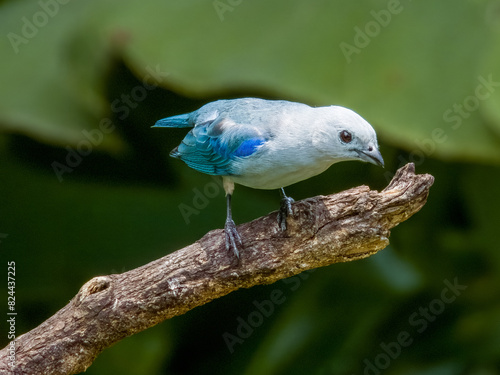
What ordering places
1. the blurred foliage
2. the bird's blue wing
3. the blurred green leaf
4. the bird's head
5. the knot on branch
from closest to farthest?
the bird's head → the knot on branch → the bird's blue wing → the blurred green leaf → the blurred foliage

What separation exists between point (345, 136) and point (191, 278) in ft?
3.32

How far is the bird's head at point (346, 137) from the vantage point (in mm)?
3191

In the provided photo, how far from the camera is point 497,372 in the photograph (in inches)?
216

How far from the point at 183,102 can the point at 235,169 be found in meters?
2.24

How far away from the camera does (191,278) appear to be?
132 inches

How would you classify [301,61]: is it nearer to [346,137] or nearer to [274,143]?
[274,143]

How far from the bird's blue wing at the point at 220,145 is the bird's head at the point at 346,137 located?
0.34 meters

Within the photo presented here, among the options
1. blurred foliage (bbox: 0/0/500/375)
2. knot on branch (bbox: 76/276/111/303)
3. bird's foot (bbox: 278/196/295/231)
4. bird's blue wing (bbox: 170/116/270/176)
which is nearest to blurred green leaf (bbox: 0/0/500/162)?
blurred foliage (bbox: 0/0/500/375)

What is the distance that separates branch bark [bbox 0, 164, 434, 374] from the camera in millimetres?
3287

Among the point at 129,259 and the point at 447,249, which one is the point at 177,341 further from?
the point at 447,249

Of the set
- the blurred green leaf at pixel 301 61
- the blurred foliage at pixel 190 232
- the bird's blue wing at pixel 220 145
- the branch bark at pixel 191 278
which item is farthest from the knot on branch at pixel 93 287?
the blurred foliage at pixel 190 232

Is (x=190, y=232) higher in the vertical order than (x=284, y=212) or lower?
lower

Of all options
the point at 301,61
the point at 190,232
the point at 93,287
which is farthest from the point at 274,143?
the point at 190,232

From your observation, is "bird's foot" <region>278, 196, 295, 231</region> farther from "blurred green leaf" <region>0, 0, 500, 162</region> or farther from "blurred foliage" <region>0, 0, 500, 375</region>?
"blurred foliage" <region>0, 0, 500, 375</region>
